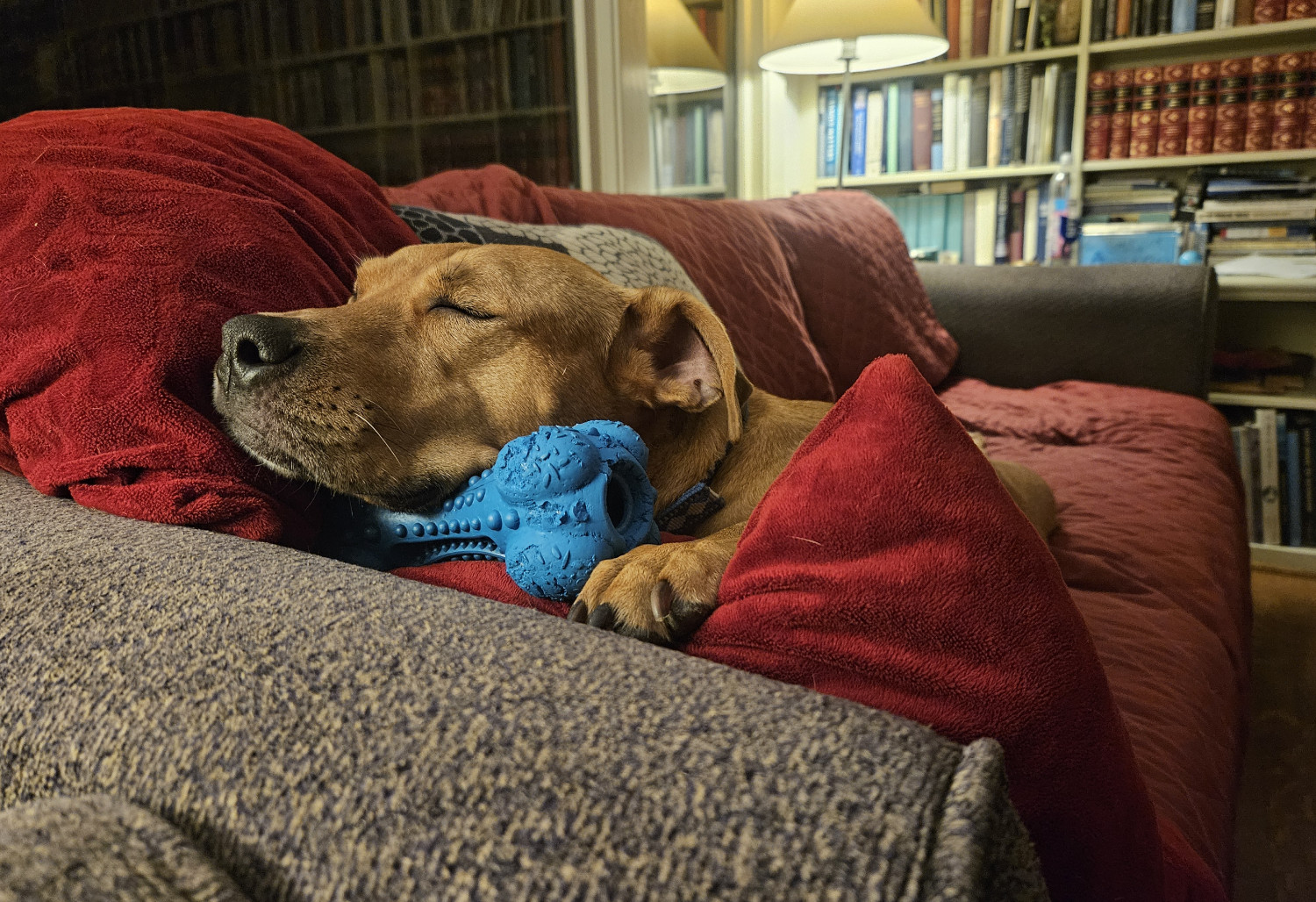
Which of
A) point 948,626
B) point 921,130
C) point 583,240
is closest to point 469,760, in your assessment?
point 948,626

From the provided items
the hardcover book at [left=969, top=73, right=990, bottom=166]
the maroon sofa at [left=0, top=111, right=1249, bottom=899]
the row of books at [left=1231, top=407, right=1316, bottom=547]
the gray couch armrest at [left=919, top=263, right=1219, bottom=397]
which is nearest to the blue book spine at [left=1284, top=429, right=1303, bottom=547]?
the row of books at [left=1231, top=407, right=1316, bottom=547]

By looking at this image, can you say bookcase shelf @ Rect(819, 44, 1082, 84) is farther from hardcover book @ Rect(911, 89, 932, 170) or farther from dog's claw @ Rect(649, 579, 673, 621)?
dog's claw @ Rect(649, 579, 673, 621)

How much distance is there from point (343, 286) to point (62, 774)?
762mm

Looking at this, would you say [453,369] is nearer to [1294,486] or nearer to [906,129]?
[1294,486]

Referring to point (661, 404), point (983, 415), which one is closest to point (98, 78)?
point (661, 404)

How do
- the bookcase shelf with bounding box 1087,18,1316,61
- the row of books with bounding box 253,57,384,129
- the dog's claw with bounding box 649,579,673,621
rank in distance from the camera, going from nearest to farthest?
the dog's claw with bounding box 649,579,673,621 < the row of books with bounding box 253,57,384,129 < the bookcase shelf with bounding box 1087,18,1316,61

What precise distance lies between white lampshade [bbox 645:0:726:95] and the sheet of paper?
77.2 inches

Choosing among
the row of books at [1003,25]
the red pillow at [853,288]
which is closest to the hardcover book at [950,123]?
the row of books at [1003,25]

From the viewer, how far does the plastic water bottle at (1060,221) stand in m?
3.54

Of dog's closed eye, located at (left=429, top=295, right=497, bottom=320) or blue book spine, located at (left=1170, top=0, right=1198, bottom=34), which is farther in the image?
blue book spine, located at (left=1170, top=0, right=1198, bottom=34)

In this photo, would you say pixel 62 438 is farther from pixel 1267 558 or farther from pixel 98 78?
pixel 1267 558

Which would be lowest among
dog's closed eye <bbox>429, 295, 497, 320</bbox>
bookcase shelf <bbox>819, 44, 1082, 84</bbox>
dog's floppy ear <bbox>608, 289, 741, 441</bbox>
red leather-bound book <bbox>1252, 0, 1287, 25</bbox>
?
dog's floppy ear <bbox>608, 289, 741, 441</bbox>

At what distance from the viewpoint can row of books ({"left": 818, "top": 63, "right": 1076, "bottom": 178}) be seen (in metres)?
3.68

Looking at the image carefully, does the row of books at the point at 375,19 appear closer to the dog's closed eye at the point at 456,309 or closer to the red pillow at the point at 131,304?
the red pillow at the point at 131,304
